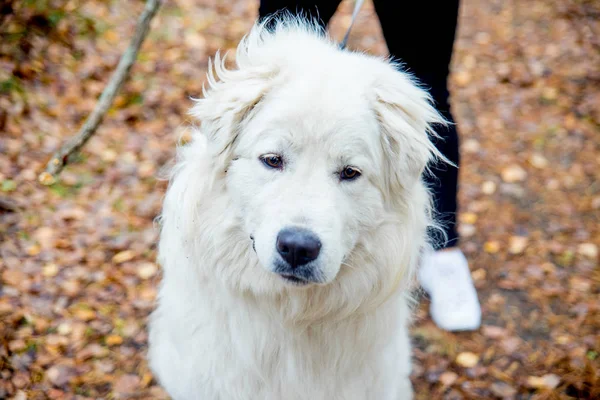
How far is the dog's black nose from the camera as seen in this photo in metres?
1.96

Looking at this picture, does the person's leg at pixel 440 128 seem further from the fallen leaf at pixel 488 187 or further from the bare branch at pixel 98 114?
the bare branch at pixel 98 114

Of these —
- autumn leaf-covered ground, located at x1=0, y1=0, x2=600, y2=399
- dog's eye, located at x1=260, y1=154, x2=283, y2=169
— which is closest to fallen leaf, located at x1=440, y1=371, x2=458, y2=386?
autumn leaf-covered ground, located at x1=0, y1=0, x2=600, y2=399

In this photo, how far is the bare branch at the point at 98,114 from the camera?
8.46 ft

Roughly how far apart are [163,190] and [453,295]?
230cm

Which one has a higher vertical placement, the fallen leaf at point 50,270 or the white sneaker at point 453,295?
the white sneaker at point 453,295

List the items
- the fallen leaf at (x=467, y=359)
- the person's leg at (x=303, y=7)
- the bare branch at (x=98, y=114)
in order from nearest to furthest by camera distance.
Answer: the bare branch at (x=98, y=114)
the person's leg at (x=303, y=7)
the fallen leaf at (x=467, y=359)

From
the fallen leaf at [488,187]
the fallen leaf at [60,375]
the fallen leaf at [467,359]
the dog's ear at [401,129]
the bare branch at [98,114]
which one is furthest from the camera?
the fallen leaf at [488,187]

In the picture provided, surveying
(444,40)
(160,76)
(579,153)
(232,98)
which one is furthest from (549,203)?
(160,76)

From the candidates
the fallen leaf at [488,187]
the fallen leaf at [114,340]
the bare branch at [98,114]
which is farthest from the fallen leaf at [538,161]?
the fallen leaf at [114,340]

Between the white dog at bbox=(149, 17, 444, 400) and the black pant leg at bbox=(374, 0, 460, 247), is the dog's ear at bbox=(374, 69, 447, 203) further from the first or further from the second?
the black pant leg at bbox=(374, 0, 460, 247)

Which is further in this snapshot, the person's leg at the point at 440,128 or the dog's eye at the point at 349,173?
the person's leg at the point at 440,128

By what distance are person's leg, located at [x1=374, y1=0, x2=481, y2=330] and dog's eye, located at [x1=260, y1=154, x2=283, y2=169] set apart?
0.75 m

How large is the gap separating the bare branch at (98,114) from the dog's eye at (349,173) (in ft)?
4.35

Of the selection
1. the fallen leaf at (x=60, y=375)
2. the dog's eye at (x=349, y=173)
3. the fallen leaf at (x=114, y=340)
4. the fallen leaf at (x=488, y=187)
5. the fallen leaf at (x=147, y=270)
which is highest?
the fallen leaf at (x=488, y=187)
